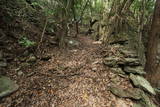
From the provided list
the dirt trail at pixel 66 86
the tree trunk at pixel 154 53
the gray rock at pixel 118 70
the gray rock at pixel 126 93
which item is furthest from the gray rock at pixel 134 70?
the tree trunk at pixel 154 53

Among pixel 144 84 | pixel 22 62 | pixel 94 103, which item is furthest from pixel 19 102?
pixel 144 84

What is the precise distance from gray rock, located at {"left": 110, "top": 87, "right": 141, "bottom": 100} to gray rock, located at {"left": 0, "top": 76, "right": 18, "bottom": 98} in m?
2.43

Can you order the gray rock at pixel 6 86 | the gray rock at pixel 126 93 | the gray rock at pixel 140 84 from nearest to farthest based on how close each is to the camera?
1. the gray rock at pixel 6 86
2. the gray rock at pixel 126 93
3. the gray rock at pixel 140 84

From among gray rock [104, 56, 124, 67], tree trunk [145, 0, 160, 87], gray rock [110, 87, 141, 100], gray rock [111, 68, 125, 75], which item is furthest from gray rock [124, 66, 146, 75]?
tree trunk [145, 0, 160, 87]

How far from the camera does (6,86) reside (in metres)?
2.83

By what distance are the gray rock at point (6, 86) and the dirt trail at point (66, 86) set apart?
0.38 feet

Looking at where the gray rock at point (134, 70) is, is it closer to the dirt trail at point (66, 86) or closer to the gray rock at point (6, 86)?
the dirt trail at point (66, 86)

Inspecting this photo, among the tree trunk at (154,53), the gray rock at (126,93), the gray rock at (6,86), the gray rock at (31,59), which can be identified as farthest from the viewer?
the tree trunk at (154,53)

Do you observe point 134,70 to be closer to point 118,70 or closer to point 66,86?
point 118,70

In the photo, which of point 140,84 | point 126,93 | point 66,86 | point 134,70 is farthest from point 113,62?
Answer: point 66,86

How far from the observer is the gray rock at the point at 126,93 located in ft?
9.66

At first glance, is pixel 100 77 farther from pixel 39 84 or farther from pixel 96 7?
pixel 96 7

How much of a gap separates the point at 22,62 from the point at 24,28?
4.87ft

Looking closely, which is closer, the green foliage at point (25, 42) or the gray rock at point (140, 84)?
the gray rock at point (140, 84)
